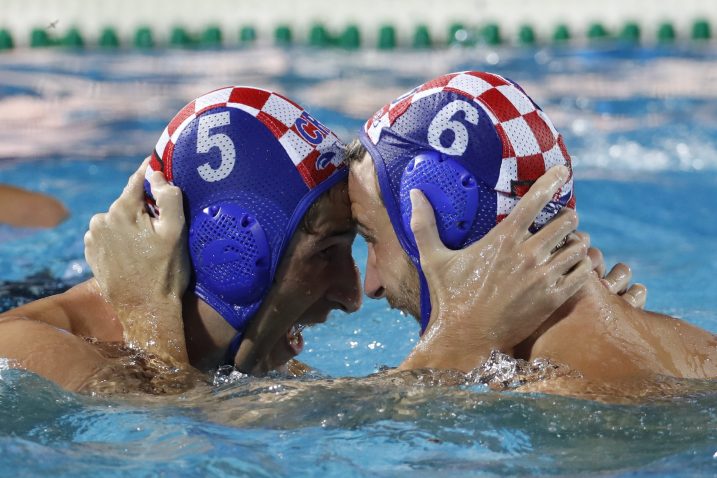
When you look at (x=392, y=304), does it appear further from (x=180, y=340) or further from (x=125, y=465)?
(x=125, y=465)

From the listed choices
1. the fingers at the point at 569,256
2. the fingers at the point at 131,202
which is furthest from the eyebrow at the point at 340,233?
the fingers at the point at 569,256

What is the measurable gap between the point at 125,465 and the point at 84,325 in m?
0.66

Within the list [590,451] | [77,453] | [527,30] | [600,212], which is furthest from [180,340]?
[527,30]

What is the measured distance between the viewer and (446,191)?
247 centimetres

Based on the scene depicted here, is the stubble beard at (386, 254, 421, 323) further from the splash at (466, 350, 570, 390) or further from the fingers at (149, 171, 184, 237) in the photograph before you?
the fingers at (149, 171, 184, 237)

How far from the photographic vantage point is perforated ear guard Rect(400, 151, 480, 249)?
2467 millimetres

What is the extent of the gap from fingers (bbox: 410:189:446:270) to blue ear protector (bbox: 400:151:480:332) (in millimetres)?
19

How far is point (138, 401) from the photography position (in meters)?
2.59

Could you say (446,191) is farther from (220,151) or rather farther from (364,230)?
(220,151)

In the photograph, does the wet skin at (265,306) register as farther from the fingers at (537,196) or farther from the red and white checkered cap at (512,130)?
the fingers at (537,196)

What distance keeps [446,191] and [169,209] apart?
0.74m

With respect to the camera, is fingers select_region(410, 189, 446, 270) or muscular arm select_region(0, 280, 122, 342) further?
muscular arm select_region(0, 280, 122, 342)

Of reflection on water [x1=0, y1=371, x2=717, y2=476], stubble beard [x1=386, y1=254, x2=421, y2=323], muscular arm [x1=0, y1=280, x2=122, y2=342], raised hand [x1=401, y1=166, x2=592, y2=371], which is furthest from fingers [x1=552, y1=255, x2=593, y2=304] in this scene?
muscular arm [x1=0, y1=280, x2=122, y2=342]

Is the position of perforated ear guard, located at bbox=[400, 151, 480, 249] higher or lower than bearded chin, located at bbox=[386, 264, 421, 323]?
higher
